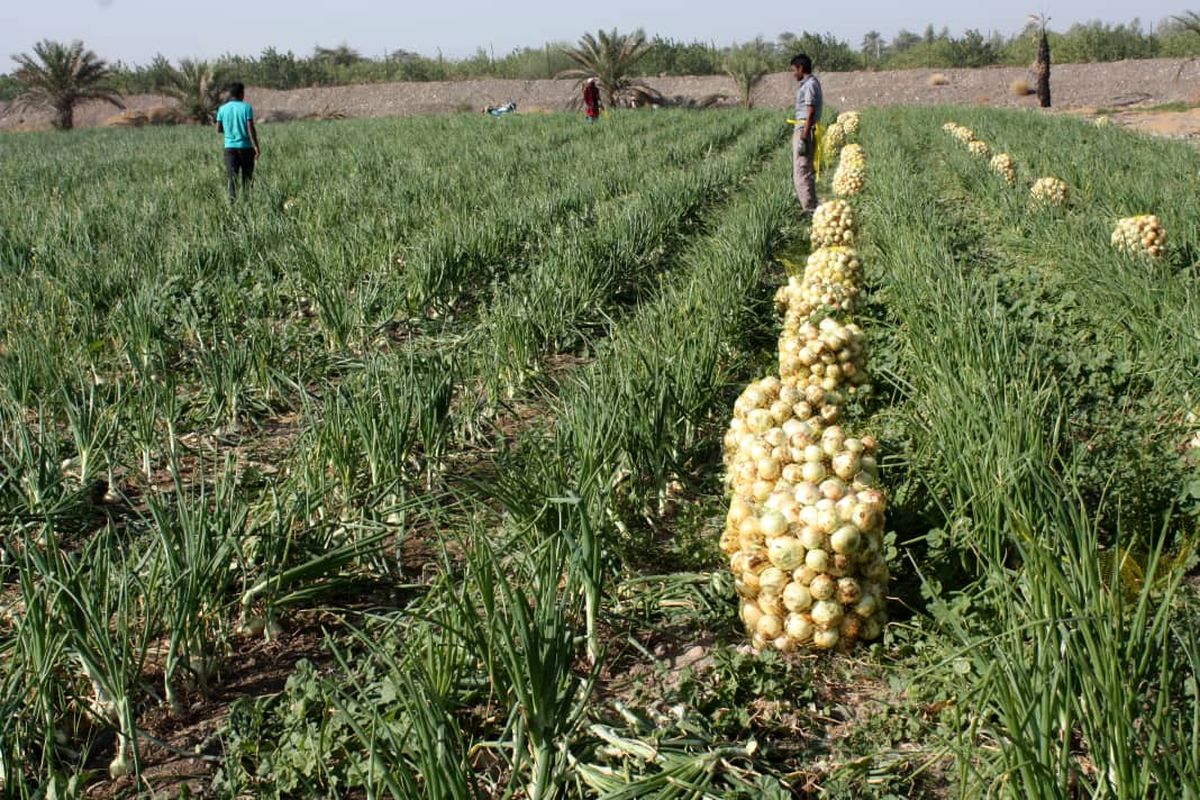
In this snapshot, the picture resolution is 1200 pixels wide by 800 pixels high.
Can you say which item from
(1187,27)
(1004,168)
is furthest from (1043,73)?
(1004,168)

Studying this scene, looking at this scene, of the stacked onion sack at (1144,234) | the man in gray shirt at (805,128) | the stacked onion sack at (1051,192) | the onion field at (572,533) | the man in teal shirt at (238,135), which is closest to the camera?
the onion field at (572,533)

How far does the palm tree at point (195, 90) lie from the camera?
1174 inches

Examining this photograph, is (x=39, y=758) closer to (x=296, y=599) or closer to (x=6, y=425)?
(x=296, y=599)

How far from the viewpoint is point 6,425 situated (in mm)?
2729

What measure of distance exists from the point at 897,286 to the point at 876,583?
236 cm

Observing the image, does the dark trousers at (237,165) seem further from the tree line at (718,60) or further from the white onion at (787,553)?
the tree line at (718,60)

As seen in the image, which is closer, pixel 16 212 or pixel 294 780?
pixel 294 780

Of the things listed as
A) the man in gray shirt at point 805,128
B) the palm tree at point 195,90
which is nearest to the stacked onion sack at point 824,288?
the man in gray shirt at point 805,128

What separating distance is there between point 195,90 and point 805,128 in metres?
27.2

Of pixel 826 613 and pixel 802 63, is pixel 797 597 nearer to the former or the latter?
pixel 826 613

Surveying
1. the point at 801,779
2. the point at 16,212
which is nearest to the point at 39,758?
the point at 801,779

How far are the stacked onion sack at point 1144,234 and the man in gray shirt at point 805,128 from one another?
3.08 m

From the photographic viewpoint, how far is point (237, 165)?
866 cm

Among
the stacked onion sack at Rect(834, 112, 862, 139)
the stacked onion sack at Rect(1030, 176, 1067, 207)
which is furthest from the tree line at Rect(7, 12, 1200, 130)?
the stacked onion sack at Rect(1030, 176, 1067, 207)
